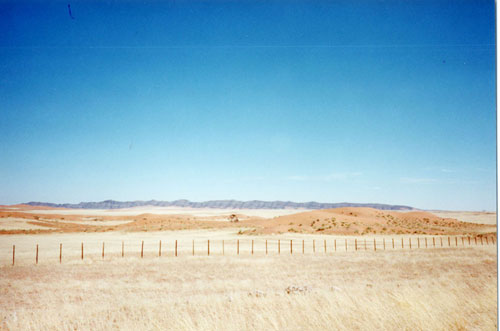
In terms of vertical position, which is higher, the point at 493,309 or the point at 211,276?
the point at 493,309

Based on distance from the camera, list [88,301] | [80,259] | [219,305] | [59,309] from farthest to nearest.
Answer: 1. [80,259]
2. [88,301]
3. [59,309]
4. [219,305]

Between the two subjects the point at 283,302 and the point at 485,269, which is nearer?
the point at 283,302

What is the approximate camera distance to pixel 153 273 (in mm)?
28516

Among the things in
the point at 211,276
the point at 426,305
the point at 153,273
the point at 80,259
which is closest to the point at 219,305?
the point at 426,305

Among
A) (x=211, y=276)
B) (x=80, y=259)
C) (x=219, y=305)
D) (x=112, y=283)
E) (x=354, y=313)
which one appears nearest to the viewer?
(x=354, y=313)

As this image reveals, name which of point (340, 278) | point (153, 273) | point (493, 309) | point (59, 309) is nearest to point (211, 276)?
point (153, 273)

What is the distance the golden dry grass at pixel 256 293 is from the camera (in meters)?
10.6

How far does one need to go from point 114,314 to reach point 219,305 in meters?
4.60

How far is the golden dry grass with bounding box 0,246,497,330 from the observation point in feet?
34.7

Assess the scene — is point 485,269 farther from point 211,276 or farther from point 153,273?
point 153,273

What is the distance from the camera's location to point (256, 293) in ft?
57.6

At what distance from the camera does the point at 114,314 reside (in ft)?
50.4

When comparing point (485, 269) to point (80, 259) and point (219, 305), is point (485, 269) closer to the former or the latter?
point (219, 305)

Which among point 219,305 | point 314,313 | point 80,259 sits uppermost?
point 314,313
